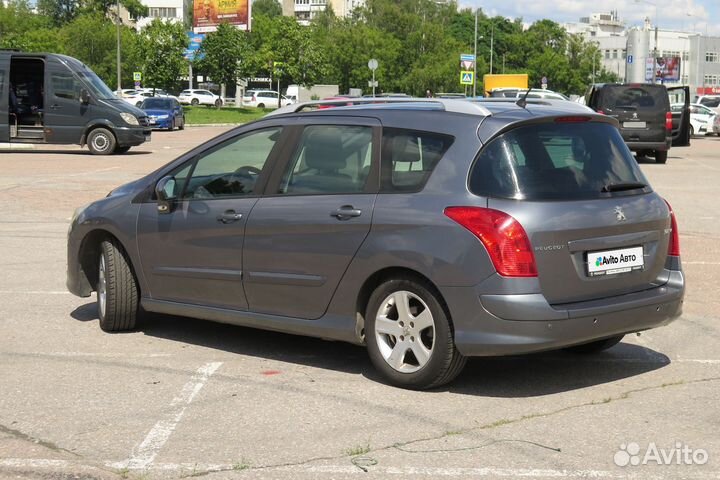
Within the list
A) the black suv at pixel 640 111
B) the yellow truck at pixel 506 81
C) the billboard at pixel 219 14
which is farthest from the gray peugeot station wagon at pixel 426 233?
the billboard at pixel 219 14

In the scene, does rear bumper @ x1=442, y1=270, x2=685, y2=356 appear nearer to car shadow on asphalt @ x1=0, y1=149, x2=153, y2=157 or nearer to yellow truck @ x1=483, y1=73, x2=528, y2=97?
car shadow on asphalt @ x1=0, y1=149, x2=153, y2=157

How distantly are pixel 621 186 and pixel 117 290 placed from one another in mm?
3442

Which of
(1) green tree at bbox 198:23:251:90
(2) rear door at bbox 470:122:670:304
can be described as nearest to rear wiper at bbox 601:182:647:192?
(2) rear door at bbox 470:122:670:304

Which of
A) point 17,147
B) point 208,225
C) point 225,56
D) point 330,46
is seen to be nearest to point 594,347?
point 208,225

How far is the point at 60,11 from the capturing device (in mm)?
156250

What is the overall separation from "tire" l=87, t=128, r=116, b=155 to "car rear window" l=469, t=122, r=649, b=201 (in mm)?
24748

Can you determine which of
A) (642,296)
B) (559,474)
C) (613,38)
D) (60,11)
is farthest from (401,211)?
(613,38)

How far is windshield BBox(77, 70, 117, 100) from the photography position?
97.7 feet

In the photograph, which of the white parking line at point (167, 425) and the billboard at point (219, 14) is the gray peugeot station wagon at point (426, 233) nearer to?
the white parking line at point (167, 425)

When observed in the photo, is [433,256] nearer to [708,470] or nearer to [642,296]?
[642,296]

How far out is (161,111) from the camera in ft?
159

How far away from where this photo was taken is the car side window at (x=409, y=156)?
20.9 ft

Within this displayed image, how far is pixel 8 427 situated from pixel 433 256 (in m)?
2.28

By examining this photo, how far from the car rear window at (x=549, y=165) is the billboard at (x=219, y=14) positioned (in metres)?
87.6
